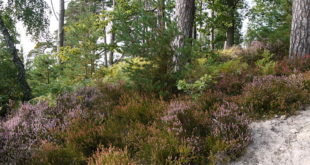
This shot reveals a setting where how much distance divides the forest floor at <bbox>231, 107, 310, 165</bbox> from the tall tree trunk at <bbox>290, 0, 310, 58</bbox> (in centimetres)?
355

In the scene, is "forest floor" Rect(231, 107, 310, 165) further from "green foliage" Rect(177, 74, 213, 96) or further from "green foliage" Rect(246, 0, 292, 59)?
"green foliage" Rect(246, 0, 292, 59)

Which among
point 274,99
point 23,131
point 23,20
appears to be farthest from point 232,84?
point 23,20

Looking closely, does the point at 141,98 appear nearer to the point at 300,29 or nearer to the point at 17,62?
the point at 17,62

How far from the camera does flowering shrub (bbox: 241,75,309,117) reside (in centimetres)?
453

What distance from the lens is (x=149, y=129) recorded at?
3.98 meters

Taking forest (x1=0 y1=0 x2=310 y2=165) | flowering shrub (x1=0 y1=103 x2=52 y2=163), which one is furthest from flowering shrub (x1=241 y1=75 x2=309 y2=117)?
flowering shrub (x1=0 y1=103 x2=52 y2=163)

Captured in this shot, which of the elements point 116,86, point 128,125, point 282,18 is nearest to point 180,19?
point 116,86

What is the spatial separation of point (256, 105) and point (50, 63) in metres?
6.26

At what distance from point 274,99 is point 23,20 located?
25.5 feet

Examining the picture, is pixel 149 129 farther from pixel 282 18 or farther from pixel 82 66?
pixel 282 18

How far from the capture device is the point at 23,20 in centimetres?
735

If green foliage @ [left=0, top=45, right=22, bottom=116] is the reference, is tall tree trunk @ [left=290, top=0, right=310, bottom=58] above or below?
above

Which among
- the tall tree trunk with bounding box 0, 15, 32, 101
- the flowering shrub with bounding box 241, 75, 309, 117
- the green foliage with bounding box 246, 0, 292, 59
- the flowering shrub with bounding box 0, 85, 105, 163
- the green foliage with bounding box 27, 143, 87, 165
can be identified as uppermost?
the green foliage with bounding box 246, 0, 292, 59

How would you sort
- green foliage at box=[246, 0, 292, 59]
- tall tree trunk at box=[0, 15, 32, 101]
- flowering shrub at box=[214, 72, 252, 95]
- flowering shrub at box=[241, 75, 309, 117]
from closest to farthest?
flowering shrub at box=[241, 75, 309, 117] < flowering shrub at box=[214, 72, 252, 95] < tall tree trunk at box=[0, 15, 32, 101] < green foliage at box=[246, 0, 292, 59]
